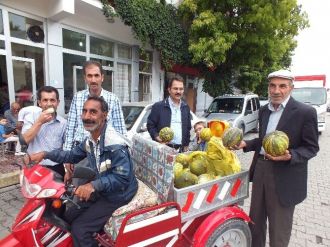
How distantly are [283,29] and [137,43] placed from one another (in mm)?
6320

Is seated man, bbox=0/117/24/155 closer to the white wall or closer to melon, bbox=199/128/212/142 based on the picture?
melon, bbox=199/128/212/142

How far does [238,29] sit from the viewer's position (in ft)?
34.4

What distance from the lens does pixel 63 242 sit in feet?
6.57


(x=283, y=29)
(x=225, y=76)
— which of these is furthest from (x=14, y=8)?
(x=283, y=29)

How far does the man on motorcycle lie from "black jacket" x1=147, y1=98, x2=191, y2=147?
1687mm

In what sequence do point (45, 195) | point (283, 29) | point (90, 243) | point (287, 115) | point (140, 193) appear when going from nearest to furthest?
point (45, 195) < point (90, 243) < point (140, 193) < point (287, 115) < point (283, 29)

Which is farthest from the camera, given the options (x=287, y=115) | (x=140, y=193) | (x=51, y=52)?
(x=51, y=52)

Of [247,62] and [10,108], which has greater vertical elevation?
[247,62]

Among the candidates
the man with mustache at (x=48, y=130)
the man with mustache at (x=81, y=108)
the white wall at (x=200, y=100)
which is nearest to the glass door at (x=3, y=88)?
the man with mustache at (x=48, y=130)

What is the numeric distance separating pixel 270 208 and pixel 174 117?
5.66 feet

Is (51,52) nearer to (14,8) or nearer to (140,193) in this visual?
(14,8)

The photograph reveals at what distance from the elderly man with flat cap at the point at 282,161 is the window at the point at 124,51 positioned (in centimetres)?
946

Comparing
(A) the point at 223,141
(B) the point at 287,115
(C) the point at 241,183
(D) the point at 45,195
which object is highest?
(B) the point at 287,115

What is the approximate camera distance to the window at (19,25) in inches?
281
